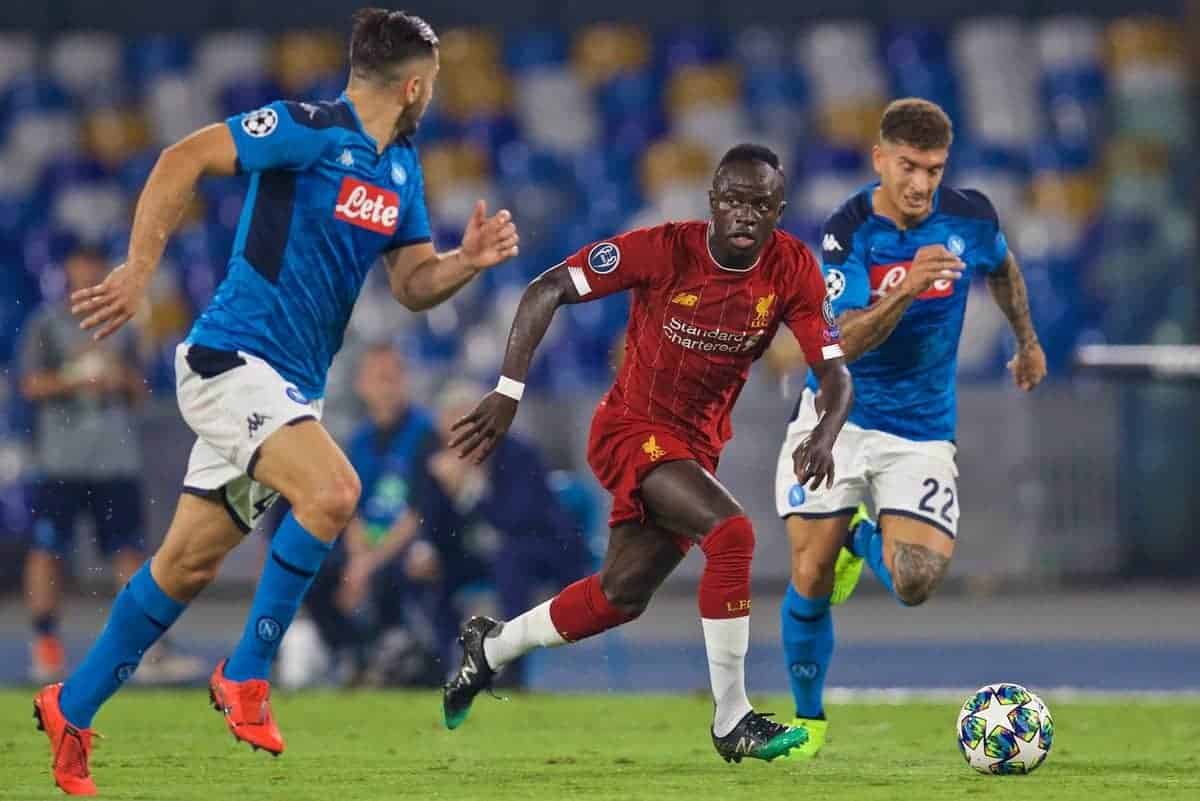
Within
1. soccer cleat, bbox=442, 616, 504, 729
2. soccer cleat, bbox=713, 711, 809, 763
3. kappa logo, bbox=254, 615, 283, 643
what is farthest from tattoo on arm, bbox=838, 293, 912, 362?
kappa logo, bbox=254, 615, 283, 643

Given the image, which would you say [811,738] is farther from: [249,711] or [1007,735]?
[249,711]

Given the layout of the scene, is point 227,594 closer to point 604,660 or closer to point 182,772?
point 604,660

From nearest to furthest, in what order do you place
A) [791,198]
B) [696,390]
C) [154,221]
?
[154,221] → [696,390] → [791,198]

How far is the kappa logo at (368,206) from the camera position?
676 cm

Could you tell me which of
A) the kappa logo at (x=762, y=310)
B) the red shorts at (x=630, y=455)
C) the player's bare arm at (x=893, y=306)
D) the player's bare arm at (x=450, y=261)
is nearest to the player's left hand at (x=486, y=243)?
the player's bare arm at (x=450, y=261)

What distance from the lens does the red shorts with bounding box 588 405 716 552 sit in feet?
22.7

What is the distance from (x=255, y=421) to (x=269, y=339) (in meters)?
0.32

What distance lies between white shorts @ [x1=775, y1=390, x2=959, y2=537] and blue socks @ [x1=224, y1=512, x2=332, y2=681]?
209cm

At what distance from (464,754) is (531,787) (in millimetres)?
1242

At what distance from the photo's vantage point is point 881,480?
796 centimetres

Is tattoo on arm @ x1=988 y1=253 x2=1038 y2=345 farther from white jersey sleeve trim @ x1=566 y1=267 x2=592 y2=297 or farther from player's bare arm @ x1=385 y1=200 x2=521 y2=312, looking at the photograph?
player's bare arm @ x1=385 y1=200 x2=521 y2=312

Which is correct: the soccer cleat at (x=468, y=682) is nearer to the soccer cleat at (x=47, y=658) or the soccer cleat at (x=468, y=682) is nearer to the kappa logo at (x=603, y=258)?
the kappa logo at (x=603, y=258)

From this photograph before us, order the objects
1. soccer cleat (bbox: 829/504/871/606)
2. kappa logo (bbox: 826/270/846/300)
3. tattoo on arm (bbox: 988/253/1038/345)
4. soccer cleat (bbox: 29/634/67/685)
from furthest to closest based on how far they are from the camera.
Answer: soccer cleat (bbox: 29/634/67/685) < tattoo on arm (bbox: 988/253/1038/345) < soccer cleat (bbox: 829/504/871/606) < kappa logo (bbox: 826/270/846/300)

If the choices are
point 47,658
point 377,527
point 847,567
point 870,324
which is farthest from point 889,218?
point 47,658
